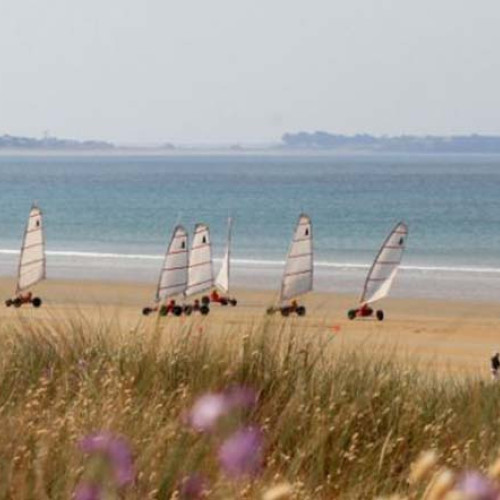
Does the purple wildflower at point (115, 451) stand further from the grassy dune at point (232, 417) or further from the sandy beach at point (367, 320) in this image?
the sandy beach at point (367, 320)

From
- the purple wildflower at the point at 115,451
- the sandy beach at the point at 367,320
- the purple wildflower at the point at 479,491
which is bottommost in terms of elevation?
the sandy beach at the point at 367,320

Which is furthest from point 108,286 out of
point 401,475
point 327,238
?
point 401,475

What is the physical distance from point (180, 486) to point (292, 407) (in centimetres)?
157

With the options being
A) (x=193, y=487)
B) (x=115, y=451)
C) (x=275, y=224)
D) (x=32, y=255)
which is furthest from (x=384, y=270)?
(x=275, y=224)

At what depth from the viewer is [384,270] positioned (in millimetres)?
30750

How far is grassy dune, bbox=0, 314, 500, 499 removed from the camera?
519cm

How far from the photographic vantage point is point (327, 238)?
2349 inches

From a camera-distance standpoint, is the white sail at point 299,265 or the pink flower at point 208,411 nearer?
the pink flower at point 208,411

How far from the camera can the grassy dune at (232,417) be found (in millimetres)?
5191

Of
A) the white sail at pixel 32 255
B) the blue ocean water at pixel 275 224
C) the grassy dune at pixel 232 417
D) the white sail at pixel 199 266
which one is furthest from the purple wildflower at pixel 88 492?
the blue ocean water at pixel 275 224

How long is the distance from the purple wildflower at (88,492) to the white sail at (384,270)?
972 inches

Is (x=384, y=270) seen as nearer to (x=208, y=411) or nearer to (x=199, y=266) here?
(x=199, y=266)

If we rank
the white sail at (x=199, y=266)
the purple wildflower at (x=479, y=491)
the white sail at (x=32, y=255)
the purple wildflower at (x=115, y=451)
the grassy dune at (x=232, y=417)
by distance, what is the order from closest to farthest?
the purple wildflower at (x=479, y=491)
the purple wildflower at (x=115, y=451)
the grassy dune at (x=232, y=417)
the white sail at (x=199, y=266)
the white sail at (x=32, y=255)

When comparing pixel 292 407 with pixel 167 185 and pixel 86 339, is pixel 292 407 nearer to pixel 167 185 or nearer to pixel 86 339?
pixel 86 339
